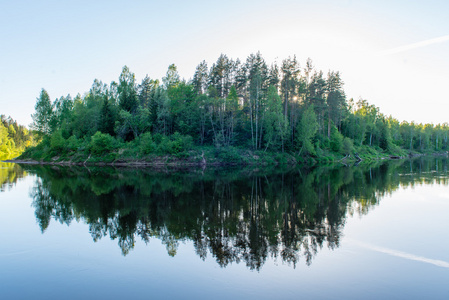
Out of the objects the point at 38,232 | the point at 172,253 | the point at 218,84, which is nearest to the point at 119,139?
the point at 218,84

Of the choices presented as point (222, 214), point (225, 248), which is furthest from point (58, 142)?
point (225, 248)

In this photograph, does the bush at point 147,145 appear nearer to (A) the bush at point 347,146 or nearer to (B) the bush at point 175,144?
(B) the bush at point 175,144

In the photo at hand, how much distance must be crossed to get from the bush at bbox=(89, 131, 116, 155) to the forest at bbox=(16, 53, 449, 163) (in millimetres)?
177

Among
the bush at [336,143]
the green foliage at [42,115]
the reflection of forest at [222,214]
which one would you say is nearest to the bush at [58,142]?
the green foliage at [42,115]

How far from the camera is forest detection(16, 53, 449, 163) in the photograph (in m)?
54.1

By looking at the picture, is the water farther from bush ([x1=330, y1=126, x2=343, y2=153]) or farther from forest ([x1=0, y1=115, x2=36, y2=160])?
forest ([x1=0, y1=115, x2=36, y2=160])

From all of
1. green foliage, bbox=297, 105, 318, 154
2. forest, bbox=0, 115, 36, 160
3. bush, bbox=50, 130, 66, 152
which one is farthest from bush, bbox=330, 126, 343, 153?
forest, bbox=0, 115, 36, 160

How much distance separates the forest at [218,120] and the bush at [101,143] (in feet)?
0.58

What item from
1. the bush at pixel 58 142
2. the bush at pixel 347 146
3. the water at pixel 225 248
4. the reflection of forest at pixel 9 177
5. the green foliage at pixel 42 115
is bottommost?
the water at pixel 225 248

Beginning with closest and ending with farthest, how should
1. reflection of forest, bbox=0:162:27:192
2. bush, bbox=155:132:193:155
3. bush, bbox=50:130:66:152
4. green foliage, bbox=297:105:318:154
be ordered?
reflection of forest, bbox=0:162:27:192, bush, bbox=155:132:193:155, green foliage, bbox=297:105:318:154, bush, bbox=50:130:66:152

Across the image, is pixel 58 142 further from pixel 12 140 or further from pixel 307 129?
pixel 12 140

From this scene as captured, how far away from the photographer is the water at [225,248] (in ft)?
24.3

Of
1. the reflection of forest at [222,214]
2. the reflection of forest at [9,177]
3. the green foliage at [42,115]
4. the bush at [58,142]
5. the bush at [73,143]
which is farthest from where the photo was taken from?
the green foliage at [42,115]

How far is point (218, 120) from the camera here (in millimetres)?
57531
